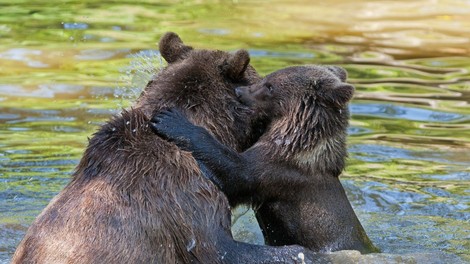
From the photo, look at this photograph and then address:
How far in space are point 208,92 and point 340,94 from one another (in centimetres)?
96

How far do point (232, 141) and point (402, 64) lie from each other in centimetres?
938

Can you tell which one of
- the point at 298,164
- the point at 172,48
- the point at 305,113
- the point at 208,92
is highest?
the point at 172,48

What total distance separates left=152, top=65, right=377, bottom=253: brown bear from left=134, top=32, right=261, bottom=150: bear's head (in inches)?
3.9

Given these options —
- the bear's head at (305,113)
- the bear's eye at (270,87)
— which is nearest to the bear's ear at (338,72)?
the bear's head at (305,113)

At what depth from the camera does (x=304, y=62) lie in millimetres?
14961

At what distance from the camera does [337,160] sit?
691 centimetres

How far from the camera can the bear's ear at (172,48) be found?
6777 millimetres

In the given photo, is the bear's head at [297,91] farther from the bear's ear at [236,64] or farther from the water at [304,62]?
the water at [304,62]

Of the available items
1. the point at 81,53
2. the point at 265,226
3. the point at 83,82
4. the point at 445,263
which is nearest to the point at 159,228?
the point at 265,226

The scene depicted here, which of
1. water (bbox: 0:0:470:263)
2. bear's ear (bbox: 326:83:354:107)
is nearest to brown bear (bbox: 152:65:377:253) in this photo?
bear's ear (bbox: 326:83:354:107)

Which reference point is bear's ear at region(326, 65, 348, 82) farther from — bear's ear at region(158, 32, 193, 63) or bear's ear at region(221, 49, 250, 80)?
bear's ear at region(158, 32, 193, 63)

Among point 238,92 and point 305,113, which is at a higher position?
point 238,92

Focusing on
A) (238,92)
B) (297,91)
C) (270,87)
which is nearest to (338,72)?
(297,91)

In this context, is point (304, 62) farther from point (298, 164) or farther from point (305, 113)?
point (298, 164)
